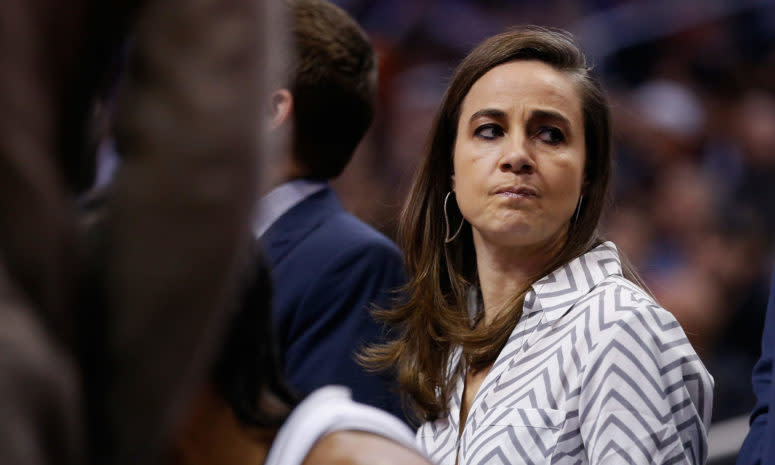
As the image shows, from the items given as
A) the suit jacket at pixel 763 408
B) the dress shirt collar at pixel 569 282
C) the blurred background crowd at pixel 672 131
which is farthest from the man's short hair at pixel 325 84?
the blurred background crowd at pixel 672 131

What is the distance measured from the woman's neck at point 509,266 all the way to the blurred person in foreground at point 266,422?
97cm

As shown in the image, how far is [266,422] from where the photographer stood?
1100 millimetres

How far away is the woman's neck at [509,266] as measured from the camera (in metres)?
2.03

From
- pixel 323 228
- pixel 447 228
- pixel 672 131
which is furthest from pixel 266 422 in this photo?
pixel 672 131

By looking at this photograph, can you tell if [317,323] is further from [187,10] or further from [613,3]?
[613,3]

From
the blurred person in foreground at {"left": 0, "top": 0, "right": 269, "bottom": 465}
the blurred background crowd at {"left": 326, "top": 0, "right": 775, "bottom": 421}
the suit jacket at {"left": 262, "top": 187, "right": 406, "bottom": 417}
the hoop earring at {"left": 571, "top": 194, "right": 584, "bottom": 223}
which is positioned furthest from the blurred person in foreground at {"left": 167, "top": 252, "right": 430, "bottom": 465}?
the blurred background crowd at {"left": 326, "top": 0, "right": 775, "bottom": 421}

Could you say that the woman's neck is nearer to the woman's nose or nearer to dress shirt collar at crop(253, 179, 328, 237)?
the woman's nose

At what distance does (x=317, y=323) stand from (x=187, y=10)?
1433mm

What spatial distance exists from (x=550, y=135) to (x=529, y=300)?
12.1 inches

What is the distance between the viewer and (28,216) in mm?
566

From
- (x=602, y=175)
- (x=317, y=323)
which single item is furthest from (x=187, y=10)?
(x=602, y=175)

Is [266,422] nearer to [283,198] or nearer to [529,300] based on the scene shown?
[529,300]

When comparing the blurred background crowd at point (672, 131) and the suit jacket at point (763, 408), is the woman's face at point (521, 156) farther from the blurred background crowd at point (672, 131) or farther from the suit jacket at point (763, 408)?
the blurred background crowd at point (672, 131)

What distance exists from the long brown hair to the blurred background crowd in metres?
2.13
